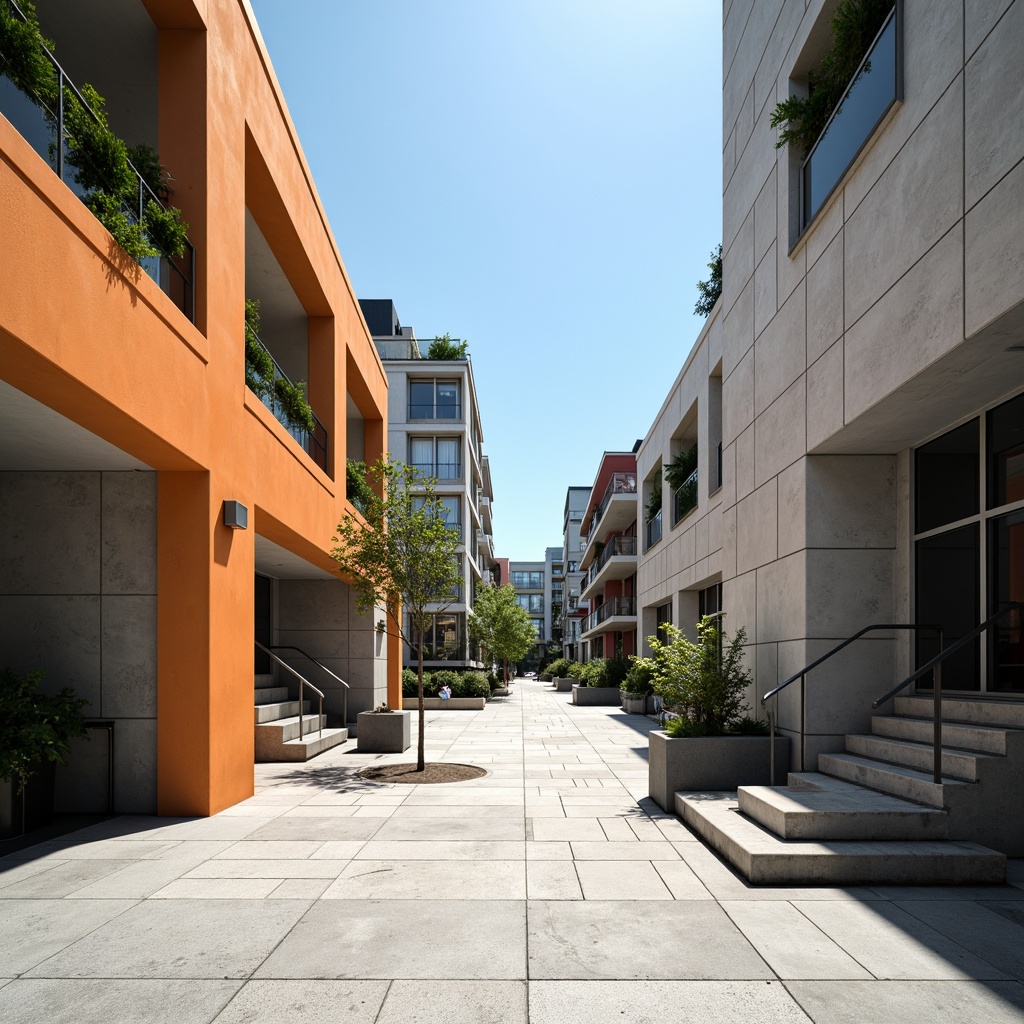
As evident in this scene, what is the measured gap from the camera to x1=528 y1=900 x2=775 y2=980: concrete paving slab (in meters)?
4.62

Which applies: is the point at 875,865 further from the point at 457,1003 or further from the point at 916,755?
the point at 457,1003

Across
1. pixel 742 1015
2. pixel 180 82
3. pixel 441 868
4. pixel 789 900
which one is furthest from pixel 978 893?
pixel 180 82

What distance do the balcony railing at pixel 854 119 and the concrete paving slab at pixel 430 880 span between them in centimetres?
776

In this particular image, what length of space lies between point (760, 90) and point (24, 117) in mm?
9928

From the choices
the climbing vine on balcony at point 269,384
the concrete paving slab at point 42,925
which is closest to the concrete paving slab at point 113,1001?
the concrete paving slab at point 42,925

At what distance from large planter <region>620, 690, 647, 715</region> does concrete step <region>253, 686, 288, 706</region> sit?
11615 millimetres

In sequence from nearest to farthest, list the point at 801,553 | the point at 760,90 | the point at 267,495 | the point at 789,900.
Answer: the point at 789,900 < the point at 801,553 < the point at 267,495 < the point at 760,90

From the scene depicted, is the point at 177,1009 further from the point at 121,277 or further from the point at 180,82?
the point at 180,82

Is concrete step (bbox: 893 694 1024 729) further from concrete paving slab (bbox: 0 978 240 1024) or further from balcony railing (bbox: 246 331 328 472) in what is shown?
balcony railing (bbox: 246 331 328 472)

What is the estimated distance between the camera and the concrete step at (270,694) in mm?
15488

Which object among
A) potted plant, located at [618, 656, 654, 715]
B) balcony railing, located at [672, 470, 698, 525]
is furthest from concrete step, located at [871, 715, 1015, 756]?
potted plant, located at [618, 656, 654, 715]

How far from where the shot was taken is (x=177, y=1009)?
13.6ft

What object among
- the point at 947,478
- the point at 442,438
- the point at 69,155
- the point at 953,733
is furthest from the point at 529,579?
the point at 69,155

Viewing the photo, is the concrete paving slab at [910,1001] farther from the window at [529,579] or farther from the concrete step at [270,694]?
the window at [529,579]
